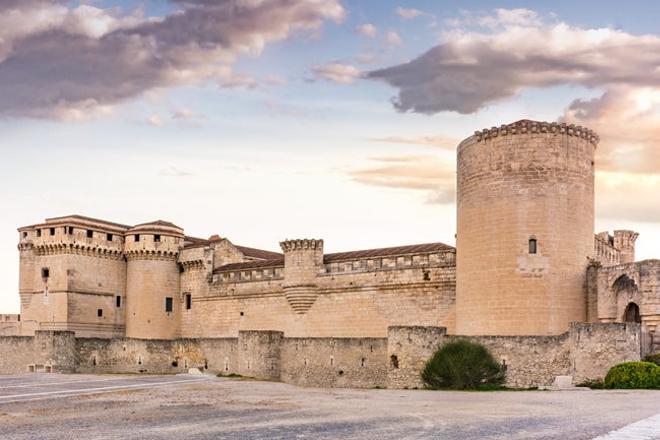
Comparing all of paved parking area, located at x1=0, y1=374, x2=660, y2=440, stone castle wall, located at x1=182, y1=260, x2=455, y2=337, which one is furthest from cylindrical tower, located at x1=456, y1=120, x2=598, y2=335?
paved parking area, located at x1=0, y1=374, x2=660, y2=440

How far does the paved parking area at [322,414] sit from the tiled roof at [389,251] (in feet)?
39.9

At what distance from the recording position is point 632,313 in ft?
101

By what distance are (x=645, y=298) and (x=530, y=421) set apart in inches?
536

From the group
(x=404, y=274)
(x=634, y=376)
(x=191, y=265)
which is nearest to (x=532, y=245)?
(x=634, y=376)

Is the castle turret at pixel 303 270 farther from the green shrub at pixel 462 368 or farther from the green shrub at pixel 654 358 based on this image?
the green shrub at pixel 654 358

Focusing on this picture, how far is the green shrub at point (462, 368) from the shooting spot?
27.3 metres

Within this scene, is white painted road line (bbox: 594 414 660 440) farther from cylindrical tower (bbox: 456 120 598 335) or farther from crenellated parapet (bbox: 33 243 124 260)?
crenellated parapet (bbox: 33 243 124 260)

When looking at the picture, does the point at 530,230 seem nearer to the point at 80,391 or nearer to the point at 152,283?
the point at 80,391

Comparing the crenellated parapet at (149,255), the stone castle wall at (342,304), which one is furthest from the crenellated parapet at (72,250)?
the stone castle wall at (342,304)

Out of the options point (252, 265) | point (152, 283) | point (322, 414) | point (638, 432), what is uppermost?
point (252, 265)

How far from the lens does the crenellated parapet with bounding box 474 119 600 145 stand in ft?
102

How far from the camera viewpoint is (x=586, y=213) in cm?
3167

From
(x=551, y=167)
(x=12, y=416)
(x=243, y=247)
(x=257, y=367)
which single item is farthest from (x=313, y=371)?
(x=243, y=247)

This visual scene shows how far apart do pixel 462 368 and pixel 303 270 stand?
1536cm
